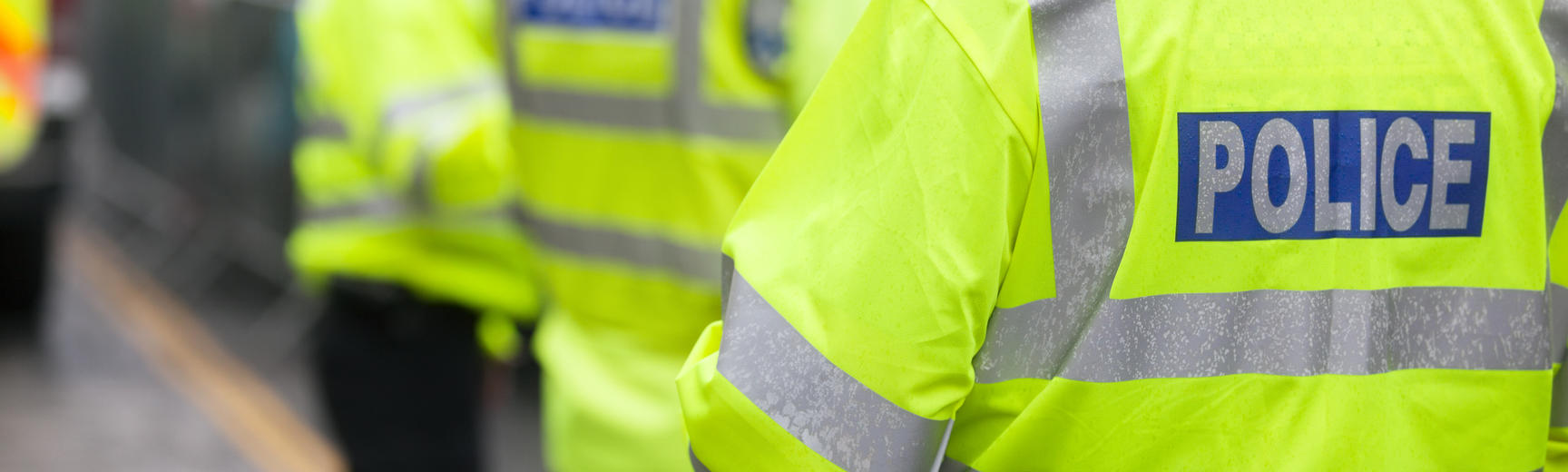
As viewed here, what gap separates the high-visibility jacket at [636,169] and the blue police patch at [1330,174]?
0.59 metres

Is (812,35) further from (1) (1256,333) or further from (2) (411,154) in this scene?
(2) (411,154)

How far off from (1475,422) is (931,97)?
595 mm

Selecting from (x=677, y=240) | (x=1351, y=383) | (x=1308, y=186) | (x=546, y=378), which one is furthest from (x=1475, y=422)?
(x=546, y=378)

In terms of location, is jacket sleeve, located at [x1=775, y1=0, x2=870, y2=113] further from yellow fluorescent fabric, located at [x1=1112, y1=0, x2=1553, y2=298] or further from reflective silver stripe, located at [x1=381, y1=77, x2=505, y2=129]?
reflective silver stripe, located at [x1=381, y1=77, x2=505, y2=129]

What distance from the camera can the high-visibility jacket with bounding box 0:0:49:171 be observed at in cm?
445

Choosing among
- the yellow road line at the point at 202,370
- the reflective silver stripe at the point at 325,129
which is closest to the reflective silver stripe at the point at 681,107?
the reflective silver stripe at the point at 325,129

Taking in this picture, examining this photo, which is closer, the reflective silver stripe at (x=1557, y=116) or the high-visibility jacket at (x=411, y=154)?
the reflective silver stripe at (x=1557, y=116)

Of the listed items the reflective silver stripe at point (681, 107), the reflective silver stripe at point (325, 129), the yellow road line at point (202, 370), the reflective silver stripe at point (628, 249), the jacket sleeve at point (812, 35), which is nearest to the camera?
the jacket sleeve at point (812, 35)

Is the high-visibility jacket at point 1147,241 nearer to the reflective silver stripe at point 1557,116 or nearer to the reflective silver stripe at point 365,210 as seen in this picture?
the reflective silver stripe at point 1557,116

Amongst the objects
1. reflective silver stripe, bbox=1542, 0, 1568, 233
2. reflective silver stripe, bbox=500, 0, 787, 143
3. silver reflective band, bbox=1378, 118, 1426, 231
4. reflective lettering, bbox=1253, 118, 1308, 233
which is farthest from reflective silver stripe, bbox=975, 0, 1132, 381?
reflective silver stripe, bbox=500, 0, 787, 143

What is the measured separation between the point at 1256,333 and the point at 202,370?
183 inches

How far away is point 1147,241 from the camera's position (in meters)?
1.17

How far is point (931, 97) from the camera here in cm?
111

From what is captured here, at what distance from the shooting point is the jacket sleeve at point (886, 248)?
110 cm
